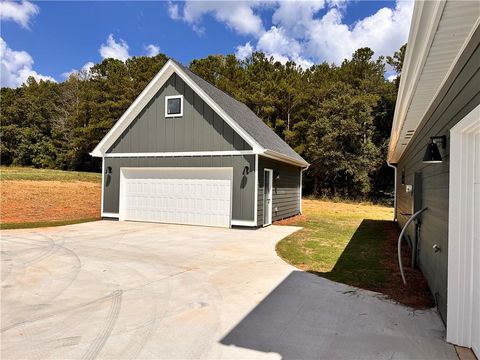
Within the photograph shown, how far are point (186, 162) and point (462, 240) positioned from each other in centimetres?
916

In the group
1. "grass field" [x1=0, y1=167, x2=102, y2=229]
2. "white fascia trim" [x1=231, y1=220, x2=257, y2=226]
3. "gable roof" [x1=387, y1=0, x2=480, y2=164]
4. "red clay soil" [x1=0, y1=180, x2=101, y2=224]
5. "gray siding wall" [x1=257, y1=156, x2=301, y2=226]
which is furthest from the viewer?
"red clay soil" [x1=0, y1=180, x2=101, y2=224]

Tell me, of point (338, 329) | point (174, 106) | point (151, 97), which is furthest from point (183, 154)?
point (338, 329)

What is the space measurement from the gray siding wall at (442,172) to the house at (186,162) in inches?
222

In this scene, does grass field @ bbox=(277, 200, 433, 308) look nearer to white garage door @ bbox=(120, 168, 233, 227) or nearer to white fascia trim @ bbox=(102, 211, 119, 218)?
white garage door @ bbox=(120, 168, 233, 227)

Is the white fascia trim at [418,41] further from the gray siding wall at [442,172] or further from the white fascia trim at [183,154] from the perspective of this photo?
the white fascia trim at [183,154]

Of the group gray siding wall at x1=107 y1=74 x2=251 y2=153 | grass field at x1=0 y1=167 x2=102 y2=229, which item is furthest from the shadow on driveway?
grass field at x1=0 y1=167 x2=102 y2=229

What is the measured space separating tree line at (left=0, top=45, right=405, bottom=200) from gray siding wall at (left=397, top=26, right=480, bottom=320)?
18.7 metres

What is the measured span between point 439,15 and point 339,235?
7.85 meters

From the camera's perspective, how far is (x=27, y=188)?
54.9 ft

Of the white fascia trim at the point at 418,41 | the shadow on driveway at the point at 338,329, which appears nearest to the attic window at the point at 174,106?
the white fascia trim at the point at 418,41

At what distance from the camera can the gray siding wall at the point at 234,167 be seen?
10.4m

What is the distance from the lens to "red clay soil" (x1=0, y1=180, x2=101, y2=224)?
12508 mm

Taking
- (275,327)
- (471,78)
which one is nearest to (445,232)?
(471,78)

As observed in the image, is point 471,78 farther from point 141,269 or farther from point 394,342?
point 141,269
